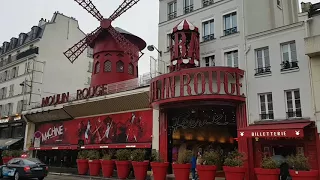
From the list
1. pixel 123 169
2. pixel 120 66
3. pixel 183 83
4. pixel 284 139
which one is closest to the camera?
pixel 284 139

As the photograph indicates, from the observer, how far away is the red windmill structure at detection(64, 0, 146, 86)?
23.5 metres

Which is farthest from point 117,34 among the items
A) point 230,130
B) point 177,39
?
point 230,130

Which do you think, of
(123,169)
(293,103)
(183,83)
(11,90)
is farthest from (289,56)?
(11,90)

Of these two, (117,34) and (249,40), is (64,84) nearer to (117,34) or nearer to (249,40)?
(117,34)

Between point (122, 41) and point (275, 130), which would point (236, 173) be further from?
point (122, 41)

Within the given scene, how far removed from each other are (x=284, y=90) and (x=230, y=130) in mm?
6674

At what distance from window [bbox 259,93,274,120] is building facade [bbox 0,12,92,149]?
20.3 metres

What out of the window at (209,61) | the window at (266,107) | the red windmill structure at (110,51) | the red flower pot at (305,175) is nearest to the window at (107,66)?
the red windmill structure at (110,51)

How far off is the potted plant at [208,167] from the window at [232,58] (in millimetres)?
4861

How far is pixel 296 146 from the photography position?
1292 centimetres

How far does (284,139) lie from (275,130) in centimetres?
134

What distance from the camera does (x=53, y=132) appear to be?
25.2 meters

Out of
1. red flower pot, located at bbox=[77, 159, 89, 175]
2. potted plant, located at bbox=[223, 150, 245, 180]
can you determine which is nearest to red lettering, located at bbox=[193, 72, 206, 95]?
potted plant, located at bbox=[223, 150, 245, 180]

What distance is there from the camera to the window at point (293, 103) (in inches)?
509
